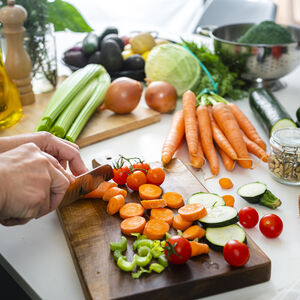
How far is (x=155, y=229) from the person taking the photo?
A: 108 centimetres

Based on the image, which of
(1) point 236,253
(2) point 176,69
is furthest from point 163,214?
(2) point 176,69

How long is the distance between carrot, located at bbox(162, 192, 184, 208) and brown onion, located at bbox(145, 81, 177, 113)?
0.75m

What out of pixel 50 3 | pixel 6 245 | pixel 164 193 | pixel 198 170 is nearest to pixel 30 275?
pixel 6 245

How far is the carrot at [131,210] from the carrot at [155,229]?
7 cm

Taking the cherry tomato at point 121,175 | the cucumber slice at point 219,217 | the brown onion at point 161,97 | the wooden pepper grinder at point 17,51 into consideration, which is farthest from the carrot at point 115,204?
the wooden pepper grinder at point 17,51

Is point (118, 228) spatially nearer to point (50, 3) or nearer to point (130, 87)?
point (130, 87)

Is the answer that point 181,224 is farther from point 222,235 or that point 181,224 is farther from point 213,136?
point 213,136

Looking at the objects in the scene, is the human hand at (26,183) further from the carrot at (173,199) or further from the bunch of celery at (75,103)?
the bunch of celery at (75,103)

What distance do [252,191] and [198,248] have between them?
1.18ft

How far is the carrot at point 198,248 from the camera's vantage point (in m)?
1.00

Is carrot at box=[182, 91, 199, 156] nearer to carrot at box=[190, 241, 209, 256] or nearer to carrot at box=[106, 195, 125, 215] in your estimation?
carrot at box=[106, 195, 125, 215]

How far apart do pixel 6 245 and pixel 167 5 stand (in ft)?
16.8

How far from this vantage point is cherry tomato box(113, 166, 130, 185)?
132 cm

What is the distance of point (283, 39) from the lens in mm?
2045
